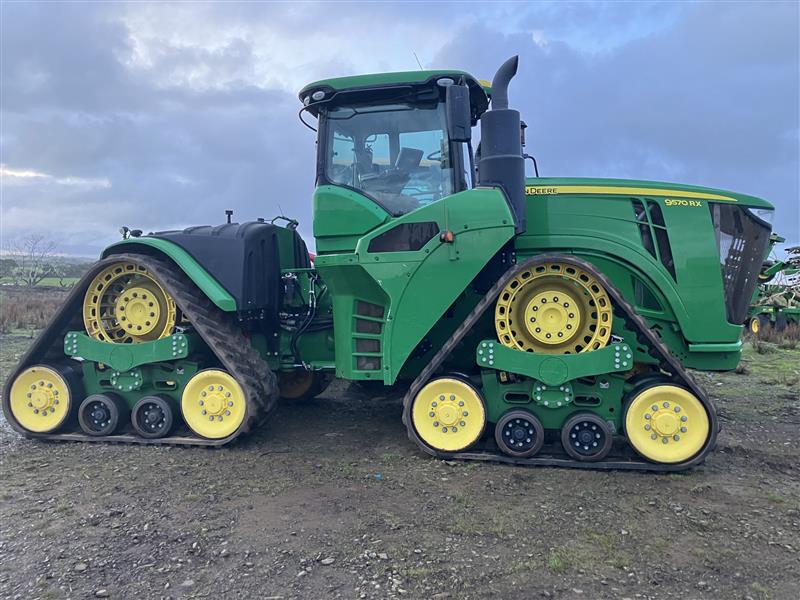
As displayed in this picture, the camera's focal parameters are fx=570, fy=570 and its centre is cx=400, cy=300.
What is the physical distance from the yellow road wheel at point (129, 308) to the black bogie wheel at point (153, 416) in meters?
0.60

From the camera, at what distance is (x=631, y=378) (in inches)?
183

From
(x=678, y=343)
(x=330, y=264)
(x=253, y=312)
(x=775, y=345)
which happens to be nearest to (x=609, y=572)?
(x=678, y=343)

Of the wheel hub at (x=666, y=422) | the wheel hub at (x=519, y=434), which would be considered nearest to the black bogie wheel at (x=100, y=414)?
the wheel hub at (x=519, y=434)

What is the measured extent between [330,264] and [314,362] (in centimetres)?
129

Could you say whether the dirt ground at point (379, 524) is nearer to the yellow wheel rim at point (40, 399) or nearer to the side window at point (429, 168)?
the yellow wheel rim at point (40, 399)

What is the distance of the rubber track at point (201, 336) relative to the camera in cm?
505

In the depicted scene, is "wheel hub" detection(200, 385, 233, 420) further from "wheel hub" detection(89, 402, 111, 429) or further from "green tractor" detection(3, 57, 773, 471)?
"wheel hub" detection(89, 402, 111, 429)

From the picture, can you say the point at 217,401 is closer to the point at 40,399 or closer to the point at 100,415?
the point at 100,415

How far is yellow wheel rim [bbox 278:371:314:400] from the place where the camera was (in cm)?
672

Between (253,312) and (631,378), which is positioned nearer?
(631,378)

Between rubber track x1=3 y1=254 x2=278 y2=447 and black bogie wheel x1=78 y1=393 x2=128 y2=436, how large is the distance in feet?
Answer: 0.23

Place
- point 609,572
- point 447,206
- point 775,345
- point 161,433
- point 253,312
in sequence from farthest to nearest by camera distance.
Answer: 1. point 775,345
2. point 253,312
3. point 161,433
4. point 447,206
5. point 609,572

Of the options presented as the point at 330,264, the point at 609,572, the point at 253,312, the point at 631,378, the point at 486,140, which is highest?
the point at 486,140

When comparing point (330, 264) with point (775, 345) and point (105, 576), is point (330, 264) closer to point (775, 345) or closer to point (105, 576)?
point (105, 576)
